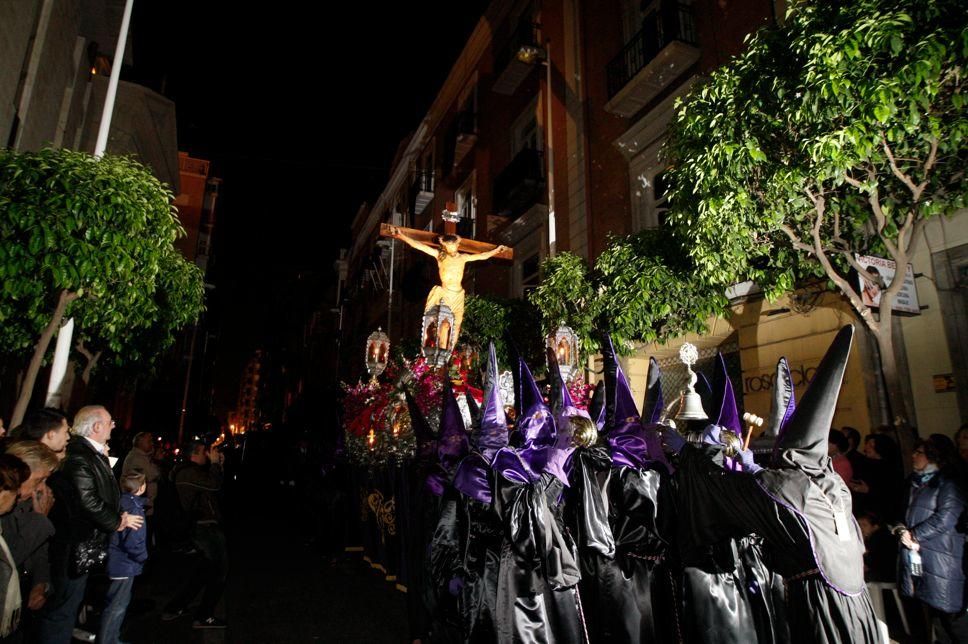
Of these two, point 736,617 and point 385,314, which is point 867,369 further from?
point 385,314

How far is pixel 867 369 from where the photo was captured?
745 centimetres

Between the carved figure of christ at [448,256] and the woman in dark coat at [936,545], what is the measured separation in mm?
7030

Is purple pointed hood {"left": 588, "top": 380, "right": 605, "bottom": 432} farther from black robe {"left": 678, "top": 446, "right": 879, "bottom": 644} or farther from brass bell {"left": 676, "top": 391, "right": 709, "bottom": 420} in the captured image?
black robe {"left": 678, "top": 446, "right": 879, "bottom": 644}

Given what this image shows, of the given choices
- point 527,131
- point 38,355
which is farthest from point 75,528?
point 527,131

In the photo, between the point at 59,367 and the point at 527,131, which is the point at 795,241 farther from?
the point at 527,131

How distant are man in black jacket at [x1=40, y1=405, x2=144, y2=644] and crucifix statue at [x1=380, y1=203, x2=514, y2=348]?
20.2ft

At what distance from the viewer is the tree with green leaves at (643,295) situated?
7.91m

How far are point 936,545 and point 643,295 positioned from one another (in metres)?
4.17

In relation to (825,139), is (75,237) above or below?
below

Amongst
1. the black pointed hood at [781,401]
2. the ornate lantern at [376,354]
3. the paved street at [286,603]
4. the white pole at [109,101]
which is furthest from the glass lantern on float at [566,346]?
the white pole at [109,101]

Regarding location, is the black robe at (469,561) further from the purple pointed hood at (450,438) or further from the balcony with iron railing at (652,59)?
the balcony with iron railing at (652,59)

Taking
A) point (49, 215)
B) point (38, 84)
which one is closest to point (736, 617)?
point (49, 215)

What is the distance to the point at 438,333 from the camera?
31.2 feet

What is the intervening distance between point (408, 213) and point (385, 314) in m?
5.37
